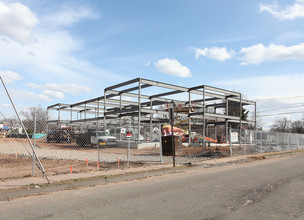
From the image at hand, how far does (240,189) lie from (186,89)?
24993 mm

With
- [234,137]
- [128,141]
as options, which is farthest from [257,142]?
[128,141]

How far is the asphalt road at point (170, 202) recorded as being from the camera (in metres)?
5.16

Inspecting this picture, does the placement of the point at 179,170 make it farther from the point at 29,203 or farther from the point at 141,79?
the point at 141,79

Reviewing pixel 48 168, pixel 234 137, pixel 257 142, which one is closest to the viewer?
pixel 48 168

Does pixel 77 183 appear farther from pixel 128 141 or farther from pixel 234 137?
pixel 234 137

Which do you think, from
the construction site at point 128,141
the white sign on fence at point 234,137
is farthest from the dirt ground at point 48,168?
the white sign on fence at point 234,137

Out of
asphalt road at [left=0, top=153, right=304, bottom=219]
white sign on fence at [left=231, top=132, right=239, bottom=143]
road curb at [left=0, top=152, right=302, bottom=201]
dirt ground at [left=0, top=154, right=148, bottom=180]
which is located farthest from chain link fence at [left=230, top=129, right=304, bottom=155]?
asphalt road at [left=0, top=153, right=304, bottom=219]

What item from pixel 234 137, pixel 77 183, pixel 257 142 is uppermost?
pixel 234 137

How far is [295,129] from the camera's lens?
316 ft

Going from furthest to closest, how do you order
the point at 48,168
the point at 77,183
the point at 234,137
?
the point at 234,137 < the point at 48,168 < the point at 77,183

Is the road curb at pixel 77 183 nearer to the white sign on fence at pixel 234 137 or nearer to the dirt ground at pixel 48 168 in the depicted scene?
the dirt ground at pixel 48 168

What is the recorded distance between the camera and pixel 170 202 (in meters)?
6.12

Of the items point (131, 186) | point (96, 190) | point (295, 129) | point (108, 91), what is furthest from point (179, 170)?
point (295, 129)

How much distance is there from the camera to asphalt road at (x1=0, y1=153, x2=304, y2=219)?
5160 mm
